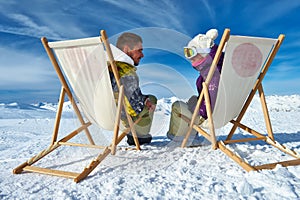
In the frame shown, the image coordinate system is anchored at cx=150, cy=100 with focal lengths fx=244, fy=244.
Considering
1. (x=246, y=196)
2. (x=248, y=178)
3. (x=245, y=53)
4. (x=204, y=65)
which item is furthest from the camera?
(x=204, y=65)

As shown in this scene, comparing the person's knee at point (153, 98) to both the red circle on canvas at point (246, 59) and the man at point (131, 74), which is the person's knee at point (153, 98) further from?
the red circle on canvas at point (246, 59)

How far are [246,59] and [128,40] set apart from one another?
1141 millimetres

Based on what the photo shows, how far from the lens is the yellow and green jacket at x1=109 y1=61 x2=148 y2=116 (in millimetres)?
2297

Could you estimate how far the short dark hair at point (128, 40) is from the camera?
2320 mm

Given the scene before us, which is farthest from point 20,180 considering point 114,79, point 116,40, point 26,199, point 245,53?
point 245,53

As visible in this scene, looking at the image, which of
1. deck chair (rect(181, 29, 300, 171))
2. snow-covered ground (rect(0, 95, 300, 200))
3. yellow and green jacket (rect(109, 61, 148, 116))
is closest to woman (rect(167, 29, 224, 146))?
deck chair (rect(181, 29, 300, 171))

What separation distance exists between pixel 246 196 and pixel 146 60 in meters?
1.57

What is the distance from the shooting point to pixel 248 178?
1.85 meters

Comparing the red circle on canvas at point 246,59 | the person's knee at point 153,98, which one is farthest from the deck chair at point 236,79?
the person's knee at point 153,98

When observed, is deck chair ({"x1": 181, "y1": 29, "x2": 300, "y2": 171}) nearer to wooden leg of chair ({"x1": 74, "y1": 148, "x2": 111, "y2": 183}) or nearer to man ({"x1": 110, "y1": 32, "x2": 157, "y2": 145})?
man ({"x1": 110, "y1": 32, "x2": 157, "y2": 145})

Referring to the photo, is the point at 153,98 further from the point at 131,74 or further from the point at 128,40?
the point at 128,40

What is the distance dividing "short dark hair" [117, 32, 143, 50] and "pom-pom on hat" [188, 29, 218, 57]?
567mm

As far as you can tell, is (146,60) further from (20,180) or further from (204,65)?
(20,180)

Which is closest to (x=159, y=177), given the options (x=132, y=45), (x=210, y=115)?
(x=210, y=115)
